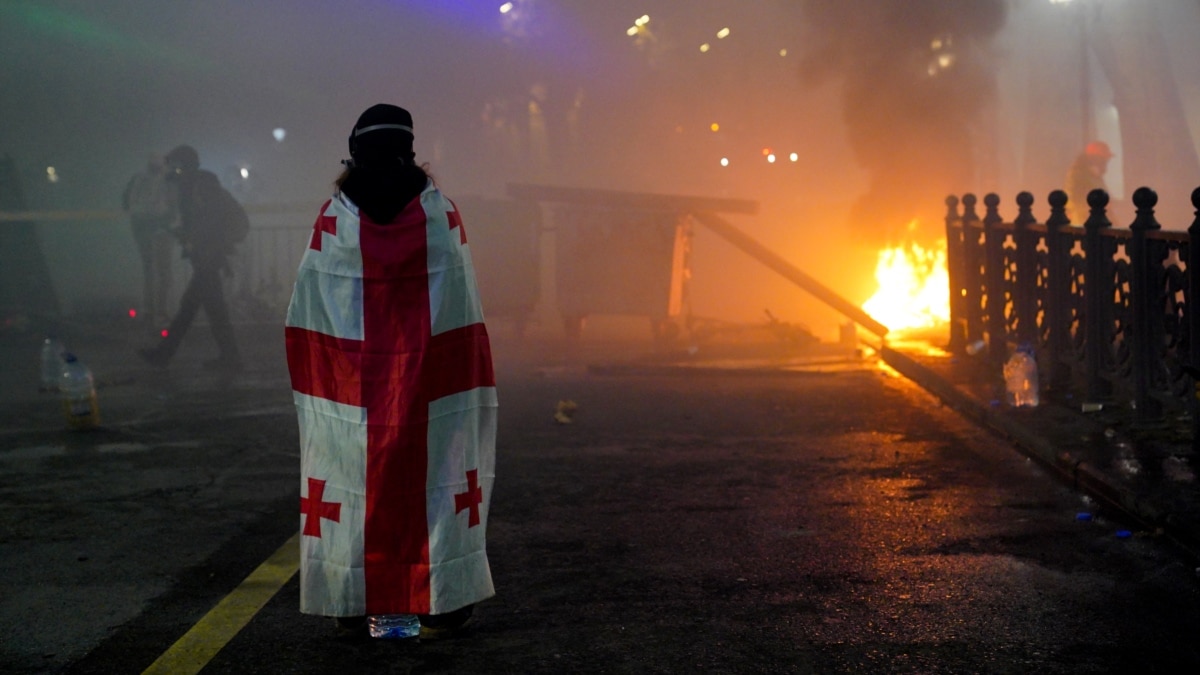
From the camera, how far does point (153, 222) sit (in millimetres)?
16984

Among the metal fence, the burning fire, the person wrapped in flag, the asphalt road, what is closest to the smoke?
the burning fire

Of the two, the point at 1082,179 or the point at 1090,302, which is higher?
the point at 1082,179

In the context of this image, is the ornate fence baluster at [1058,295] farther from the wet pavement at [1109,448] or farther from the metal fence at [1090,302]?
the wet pavement at [1109,448]

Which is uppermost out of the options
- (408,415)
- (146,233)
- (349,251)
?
(146,233)

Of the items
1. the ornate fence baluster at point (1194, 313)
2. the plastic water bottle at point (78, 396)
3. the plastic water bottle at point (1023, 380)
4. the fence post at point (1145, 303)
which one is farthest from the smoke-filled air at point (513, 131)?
the ornate fence baluster at point (1194, 313)

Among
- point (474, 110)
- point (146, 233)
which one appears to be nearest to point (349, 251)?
point (146, 233)

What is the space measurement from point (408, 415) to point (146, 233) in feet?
47.3

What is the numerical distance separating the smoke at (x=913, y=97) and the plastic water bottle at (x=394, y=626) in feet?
57.9

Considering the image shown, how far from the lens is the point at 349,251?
4.03 metres

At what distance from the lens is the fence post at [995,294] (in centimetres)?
1097

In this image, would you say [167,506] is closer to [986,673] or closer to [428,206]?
[428,206]

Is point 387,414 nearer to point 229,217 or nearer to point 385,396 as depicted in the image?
point 385,396

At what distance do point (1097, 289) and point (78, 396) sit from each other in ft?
23.9

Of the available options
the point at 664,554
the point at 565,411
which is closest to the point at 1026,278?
the point at 565,411
